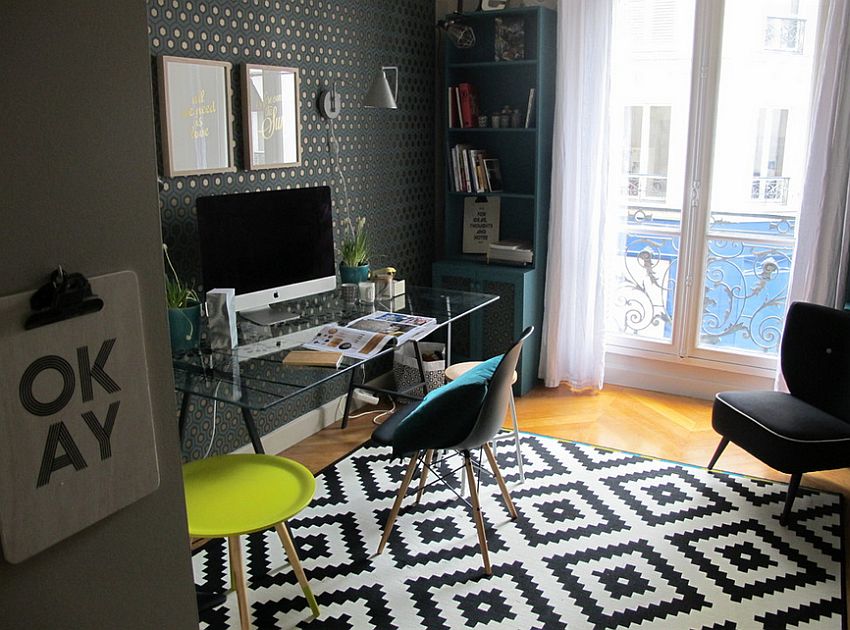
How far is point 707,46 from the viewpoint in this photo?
3869 mm

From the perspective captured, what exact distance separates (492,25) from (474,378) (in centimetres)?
258

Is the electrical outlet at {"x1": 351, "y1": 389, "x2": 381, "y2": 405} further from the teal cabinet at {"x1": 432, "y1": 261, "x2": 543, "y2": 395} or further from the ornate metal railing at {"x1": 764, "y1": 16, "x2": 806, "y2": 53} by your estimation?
the ornate metal railing at {"x1": 764, "y1": 16, "x2": 806, "y2": 53}

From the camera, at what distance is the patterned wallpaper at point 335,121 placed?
287 centimetres

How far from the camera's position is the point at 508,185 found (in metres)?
4.48

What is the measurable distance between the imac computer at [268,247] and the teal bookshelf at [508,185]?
1227 millimetres

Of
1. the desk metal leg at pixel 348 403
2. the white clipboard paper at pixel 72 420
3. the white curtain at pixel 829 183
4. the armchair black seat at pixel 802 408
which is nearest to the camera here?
the white clipboard paper at pixel 72 420

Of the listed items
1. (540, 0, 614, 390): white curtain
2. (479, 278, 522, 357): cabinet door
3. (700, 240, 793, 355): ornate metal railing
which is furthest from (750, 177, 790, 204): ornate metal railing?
(479, 278, 522, 357): cabinet door

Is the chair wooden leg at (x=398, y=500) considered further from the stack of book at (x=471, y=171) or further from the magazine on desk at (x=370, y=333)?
the stack of book at (x=471, y=171)

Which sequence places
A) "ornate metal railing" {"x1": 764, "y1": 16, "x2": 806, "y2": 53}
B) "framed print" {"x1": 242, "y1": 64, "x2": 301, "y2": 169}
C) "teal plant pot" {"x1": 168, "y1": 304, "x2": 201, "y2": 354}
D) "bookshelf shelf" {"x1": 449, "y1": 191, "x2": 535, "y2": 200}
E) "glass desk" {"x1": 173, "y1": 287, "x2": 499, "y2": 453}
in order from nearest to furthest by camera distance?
"glass desk" {"x1": 173, "y1": 287, "x2": 499, "y2": 453}
"teal plant pot" {"x1": 168, "y1": 304, "x2": 201, "y2": 354}
"framed print" {"x1": 242, "y1": 64, "x2": 301, "y2": 169}
"ornate metal railing" {"x1": 764, "y1": 16, "x2": 806, "y2": 53}
"bookshelf shelf" {"x1": 449, "y1": 191, "x2": 535, "y2": 200}

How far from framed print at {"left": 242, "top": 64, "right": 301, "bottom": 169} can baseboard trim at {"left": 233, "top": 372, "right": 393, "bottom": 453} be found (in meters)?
1.22

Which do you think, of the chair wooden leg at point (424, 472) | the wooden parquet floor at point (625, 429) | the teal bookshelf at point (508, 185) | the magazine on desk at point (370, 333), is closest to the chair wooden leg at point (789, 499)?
the wooden parquet floor at point (625, 429)

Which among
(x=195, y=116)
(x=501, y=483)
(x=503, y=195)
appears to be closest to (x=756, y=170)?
(x=503, y=195)

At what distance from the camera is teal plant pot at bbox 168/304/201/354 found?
8.29 ft

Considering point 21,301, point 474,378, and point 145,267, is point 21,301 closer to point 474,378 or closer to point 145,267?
point 145,267
